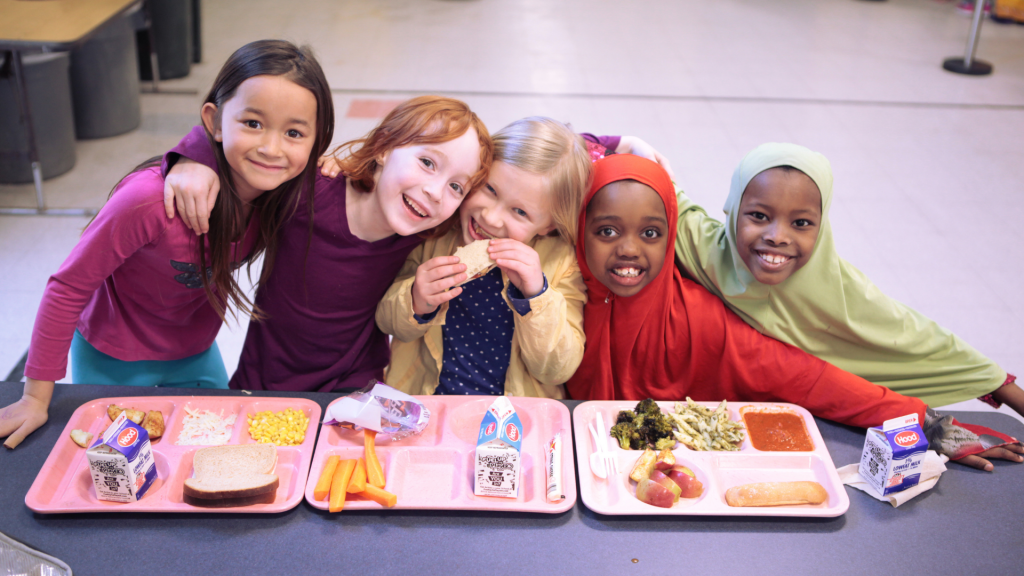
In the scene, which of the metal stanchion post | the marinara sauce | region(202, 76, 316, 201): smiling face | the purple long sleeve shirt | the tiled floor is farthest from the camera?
the metal stanchion post

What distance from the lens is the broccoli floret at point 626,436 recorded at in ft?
5.64

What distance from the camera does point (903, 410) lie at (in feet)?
6.04

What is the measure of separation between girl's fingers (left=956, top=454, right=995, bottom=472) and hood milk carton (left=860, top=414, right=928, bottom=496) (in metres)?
0.17

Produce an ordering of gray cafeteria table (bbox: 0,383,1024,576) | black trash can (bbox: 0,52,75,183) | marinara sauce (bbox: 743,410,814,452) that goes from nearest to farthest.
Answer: gray cafeteria table (bbox: 0,383,1024,576), marinara sauce (bbox: 743,410,814,452), black trash can (bbox: 0,52,75,183)

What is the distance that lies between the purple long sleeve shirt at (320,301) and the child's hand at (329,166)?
0.02m

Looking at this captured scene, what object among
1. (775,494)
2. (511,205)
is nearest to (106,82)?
(511,205)

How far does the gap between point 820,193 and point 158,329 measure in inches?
65.7

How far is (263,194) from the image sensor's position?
6.01 ft

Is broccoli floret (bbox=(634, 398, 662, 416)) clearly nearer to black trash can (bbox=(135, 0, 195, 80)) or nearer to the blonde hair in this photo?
the blonde hair

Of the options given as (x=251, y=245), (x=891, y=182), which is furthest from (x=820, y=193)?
(x=891, y=182)

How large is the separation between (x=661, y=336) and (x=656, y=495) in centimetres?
56

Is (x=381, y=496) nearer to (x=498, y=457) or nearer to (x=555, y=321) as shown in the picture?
(x=498, y=457)

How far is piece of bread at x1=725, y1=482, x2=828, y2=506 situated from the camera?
5.09 ft

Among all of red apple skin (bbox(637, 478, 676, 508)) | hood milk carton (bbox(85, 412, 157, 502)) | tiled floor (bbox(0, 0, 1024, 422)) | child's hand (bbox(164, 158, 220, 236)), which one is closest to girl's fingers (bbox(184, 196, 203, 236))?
child's hand (bbox(164, 158, 220, 236))
